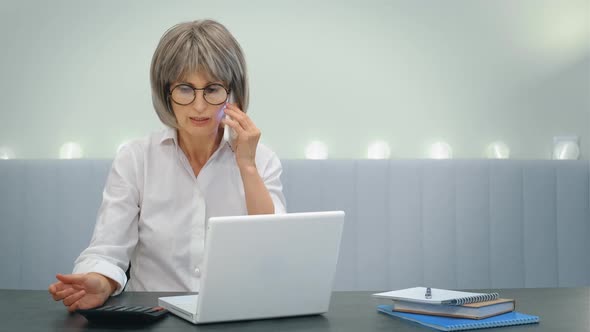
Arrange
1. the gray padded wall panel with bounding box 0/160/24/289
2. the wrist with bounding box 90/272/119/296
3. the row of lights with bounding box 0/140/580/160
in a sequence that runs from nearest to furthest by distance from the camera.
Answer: the wrist with bounding box 90/272/119/296 < the gray padded wall panel with bounding box 0/160/24/289 < the row of lights with bounding box 0/140/580/160

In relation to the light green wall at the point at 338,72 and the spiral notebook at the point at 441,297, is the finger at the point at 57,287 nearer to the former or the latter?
the spiral notebook at the point at 441,297

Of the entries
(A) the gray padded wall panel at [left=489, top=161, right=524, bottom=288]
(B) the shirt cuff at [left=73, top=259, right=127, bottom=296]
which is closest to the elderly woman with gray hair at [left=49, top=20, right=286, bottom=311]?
(B) the shirt cuff at [left=73, top=259, right=127, bottom=296]

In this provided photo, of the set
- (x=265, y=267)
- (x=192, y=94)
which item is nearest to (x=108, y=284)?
(x=265, y=267)

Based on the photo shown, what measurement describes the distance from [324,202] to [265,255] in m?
1.56

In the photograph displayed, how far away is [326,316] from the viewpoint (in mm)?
1204

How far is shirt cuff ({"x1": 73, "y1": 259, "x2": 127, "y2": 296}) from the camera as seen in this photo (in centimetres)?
141

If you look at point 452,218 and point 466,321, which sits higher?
point 452,218

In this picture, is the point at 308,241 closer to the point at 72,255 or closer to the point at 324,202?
the point at 324,202

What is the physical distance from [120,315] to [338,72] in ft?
6.47

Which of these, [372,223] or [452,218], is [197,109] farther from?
[452,218]

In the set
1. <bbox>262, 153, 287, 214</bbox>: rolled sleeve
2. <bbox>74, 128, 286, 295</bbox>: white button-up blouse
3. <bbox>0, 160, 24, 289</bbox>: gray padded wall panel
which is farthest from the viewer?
<bbox>0, 160, 24, 289</bbox>: gray padded wall panel

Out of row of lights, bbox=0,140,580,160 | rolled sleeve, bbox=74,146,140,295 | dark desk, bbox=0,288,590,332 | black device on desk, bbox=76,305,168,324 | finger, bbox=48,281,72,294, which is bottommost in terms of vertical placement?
dark desk, bbox=0,288,590,332

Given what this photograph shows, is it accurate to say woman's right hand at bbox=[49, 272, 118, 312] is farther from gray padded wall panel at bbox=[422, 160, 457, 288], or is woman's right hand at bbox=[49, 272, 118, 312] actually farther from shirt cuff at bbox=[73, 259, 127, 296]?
gray padded wall panel at bbox=[422, 160, 457, 288]

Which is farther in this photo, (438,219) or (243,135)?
(438,219)
